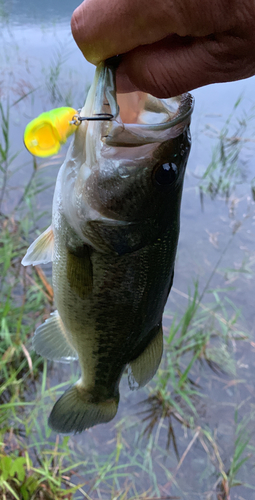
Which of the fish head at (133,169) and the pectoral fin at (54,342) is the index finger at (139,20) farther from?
the pectoral fin at (54,342)

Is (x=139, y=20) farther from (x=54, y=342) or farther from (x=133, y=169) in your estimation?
(x=54, y=342)

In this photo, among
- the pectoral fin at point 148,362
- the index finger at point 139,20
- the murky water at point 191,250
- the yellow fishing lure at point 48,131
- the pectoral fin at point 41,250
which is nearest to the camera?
the index finger at point 139,20

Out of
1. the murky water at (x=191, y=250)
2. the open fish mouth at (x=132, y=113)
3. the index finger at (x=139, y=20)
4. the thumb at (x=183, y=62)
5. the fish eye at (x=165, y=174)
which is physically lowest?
the murky water at (x=191, y=250)

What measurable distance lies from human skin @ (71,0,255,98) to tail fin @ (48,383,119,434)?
1.26 m

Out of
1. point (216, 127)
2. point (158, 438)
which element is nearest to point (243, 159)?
point (216, 127)

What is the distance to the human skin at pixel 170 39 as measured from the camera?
30.4 inches

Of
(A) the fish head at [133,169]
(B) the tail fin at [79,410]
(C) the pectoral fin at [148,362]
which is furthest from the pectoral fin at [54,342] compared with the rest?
(A) the fish head at [133,169]

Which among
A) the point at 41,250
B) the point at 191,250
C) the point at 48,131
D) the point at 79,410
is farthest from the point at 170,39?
the point at 191,250

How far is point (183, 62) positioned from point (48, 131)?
0.41 metres

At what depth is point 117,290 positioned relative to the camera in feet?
4.11

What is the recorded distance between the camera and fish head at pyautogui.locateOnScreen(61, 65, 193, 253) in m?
1.03

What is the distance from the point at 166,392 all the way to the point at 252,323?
44.6 inches

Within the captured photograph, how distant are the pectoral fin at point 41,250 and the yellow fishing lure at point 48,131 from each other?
0.39 meters

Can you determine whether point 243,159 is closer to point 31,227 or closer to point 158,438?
point 31,227
